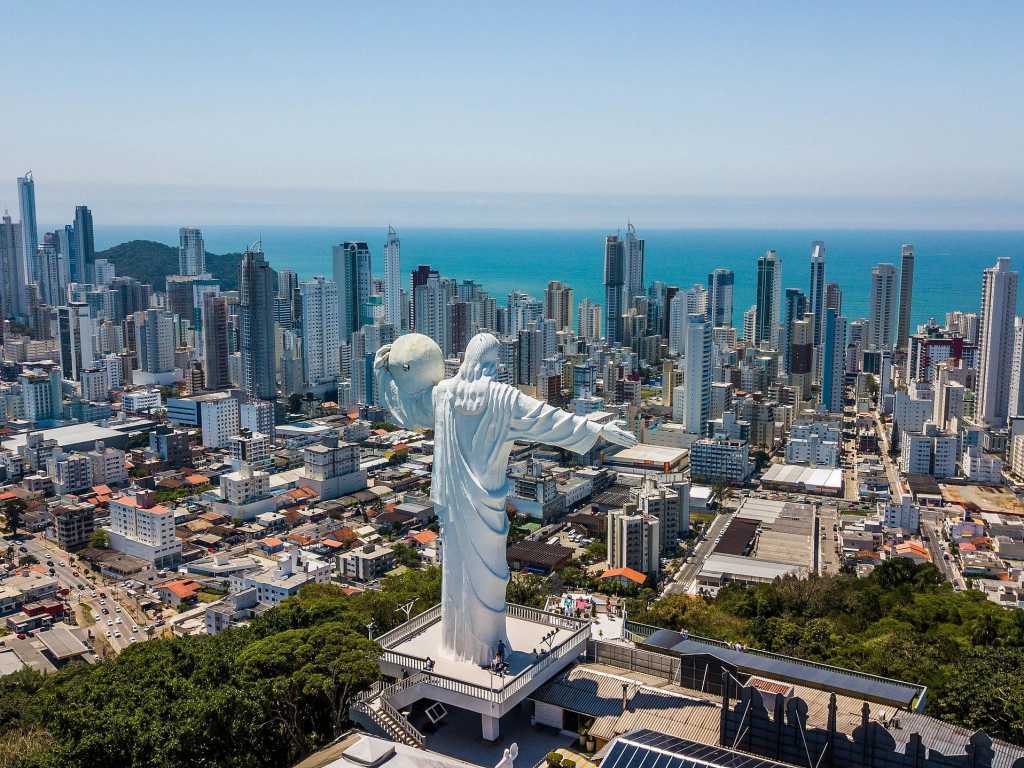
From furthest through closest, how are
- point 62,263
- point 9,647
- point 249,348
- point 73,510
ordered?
point 62,263, point 249,348, point 73,510, point 9,647

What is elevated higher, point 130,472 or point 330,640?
point 330,640

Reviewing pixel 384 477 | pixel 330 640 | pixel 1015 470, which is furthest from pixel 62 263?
pixel 330 640

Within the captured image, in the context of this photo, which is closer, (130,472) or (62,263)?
A: (130,472)

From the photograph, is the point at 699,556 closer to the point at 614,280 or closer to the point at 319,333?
the point at 319,333

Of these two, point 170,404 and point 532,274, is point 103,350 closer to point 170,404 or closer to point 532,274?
point 170,404

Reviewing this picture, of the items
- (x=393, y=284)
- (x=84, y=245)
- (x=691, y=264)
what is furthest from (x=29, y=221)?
(x=691, y=264)

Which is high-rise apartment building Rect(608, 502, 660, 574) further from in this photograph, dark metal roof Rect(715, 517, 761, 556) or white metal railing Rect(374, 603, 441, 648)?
white metal railing Rect(374, 603, 441, 648)
